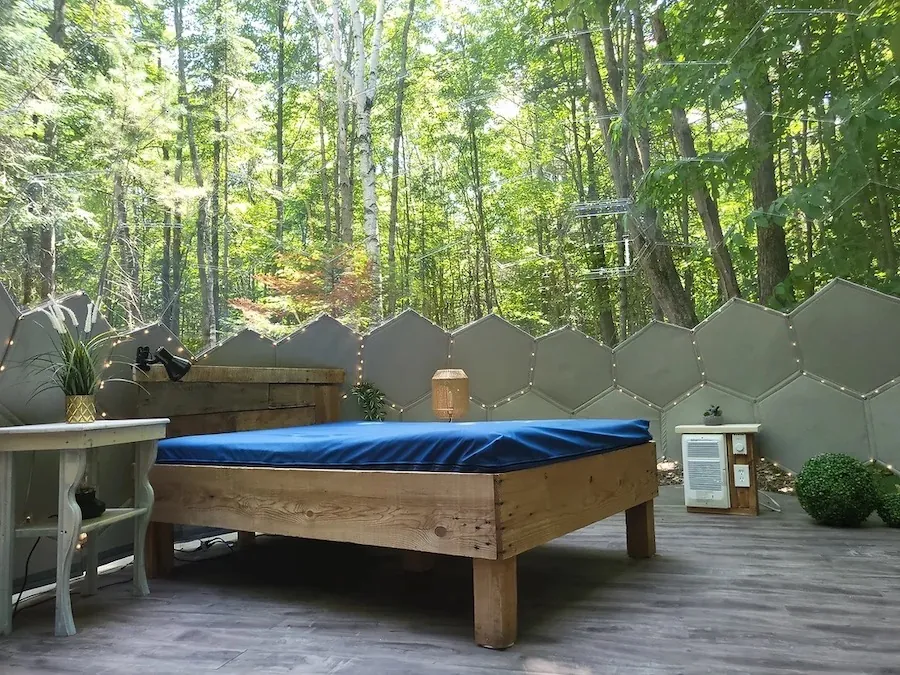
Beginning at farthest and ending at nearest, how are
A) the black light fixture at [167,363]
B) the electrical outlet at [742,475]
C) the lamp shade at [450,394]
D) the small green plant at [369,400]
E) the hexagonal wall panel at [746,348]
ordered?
the small green plant at [369,400]
the lamp shade at [450,394]
the hexagonal wall panel at [746,348]
the electrical outlet at [742,475]
the black light fixture at [167,363]

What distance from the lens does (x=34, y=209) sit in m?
4.42

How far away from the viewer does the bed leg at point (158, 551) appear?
2.03 metres

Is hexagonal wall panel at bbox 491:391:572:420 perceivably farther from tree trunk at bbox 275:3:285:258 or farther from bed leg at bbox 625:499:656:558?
tree trunk at bbox 275:3:285:258

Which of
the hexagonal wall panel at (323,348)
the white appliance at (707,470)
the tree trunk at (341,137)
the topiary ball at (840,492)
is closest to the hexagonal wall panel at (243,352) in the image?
the hexagonal wall panel at (323,348)

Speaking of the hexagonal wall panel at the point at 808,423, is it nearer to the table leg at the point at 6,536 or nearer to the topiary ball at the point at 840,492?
the topiary ball at the point at 840,492

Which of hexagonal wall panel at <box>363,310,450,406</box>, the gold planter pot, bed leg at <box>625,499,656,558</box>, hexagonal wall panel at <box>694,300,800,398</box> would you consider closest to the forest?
hexagonal wall panel at <box>694,300,800,398</box>

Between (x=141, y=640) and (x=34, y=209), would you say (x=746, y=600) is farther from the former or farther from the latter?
(x=34, y=209)

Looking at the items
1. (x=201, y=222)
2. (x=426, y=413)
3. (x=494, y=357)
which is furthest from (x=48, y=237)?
(x=494, y=357)

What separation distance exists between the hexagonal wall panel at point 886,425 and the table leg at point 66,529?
10.9 feet

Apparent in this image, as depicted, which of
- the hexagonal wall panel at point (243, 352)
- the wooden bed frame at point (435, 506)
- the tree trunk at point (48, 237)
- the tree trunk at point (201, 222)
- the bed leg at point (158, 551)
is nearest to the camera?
the wooden bed frame at point (435, 506)

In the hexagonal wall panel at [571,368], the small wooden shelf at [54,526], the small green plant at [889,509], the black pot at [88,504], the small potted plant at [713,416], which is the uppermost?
the hexagonal wall panel at [571,368]

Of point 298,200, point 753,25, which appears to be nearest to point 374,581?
point 753,25

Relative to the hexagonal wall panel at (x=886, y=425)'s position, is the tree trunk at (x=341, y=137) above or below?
above

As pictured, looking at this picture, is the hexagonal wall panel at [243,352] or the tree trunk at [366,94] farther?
the tree trunk at [366,94]
